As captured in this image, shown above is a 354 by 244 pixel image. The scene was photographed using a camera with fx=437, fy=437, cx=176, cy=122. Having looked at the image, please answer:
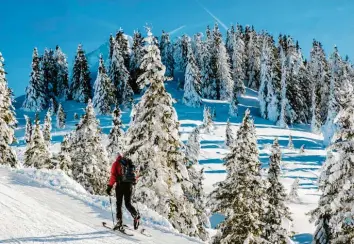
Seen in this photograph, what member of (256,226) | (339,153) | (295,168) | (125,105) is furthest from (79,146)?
(125,105)

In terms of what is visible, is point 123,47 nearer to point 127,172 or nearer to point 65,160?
point 65,160

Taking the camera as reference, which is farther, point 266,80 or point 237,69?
point 237,69

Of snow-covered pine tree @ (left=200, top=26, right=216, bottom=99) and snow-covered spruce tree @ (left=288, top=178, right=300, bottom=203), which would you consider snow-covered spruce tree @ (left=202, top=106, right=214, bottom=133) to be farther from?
snow-covered spruce tree @ (left=288, top=178, right=300, bottom=203)

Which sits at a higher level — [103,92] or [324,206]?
[103,92]

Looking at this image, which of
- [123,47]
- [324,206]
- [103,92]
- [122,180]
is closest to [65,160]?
[324,206]

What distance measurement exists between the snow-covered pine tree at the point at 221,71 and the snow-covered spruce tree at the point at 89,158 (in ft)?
245

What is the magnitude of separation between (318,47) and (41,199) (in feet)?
419

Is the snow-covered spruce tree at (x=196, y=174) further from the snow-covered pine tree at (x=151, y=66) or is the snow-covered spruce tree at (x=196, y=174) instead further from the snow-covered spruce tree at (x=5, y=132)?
the snow-covered pine tree at (x=151, y=66)

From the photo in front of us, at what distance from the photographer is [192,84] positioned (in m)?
107

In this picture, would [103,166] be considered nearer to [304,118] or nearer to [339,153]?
[339,153]

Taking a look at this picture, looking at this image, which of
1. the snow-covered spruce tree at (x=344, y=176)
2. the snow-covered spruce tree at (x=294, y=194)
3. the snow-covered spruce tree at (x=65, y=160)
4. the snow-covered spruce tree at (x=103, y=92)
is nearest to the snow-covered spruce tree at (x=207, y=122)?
the snow-covered spruce tree at (x=103, y=92)

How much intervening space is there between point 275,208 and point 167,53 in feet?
365

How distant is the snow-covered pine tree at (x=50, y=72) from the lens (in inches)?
4537

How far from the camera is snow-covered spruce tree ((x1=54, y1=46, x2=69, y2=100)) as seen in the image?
115944mm
